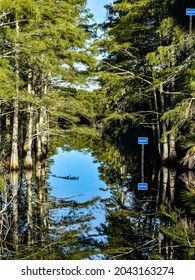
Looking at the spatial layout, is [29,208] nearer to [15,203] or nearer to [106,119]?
[15,203]

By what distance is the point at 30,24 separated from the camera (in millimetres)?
10914

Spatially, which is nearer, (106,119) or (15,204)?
(15,204)

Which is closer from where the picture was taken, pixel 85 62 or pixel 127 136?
pixel 85 62

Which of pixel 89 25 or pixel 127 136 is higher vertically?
pixel 89 25

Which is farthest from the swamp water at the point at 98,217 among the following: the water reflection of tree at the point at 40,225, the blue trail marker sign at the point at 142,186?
the blue trail marker sign at the point at 142,186

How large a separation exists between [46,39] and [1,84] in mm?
3464

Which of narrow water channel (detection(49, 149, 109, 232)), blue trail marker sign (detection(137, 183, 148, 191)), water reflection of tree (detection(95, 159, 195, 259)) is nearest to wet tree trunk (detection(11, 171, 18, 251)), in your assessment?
narrow water channel (detection(49, 149, 109, 232))

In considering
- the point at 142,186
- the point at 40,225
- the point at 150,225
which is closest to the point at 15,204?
the point at 40,225

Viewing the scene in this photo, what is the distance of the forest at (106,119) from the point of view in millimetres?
7238

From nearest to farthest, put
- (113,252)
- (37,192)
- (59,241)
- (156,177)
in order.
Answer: (113,252)
(59,241)
(37,192)
(156,177)

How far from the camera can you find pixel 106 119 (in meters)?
14.0

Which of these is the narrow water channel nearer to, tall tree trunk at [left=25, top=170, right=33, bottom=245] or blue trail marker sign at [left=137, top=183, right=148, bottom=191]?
tall tree trunk at [left=25, top=170, right=33, bottom=245]
